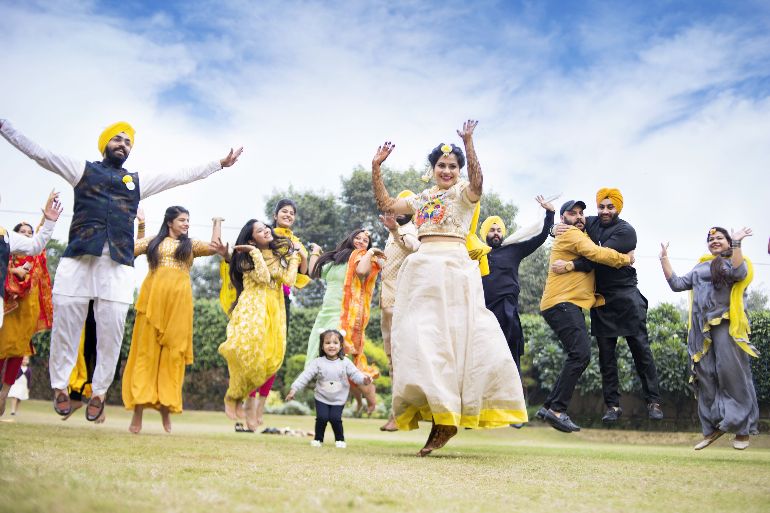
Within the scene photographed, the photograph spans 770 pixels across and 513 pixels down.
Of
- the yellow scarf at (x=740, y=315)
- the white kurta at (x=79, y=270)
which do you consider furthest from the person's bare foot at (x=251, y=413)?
the yellow scarf at (x=740, y=315)

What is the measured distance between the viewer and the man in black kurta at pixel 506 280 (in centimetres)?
816

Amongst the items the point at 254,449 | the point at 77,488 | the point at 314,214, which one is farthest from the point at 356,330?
the point at 314,214

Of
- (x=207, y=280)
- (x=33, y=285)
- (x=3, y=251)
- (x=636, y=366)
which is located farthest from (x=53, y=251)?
(x=636, y=366)

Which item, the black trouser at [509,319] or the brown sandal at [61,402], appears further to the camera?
the black trouser at [509,319]

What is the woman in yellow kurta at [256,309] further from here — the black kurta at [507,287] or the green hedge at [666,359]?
the green hedge at [666,359]

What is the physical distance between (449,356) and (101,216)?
3.18 meters

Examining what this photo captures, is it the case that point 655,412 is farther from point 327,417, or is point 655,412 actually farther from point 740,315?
point 327,417

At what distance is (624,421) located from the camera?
14.5 metres

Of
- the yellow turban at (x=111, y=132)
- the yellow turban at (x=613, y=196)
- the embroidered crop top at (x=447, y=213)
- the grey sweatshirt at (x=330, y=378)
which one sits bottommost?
the grey sweatshirt at (x=330, y=378)

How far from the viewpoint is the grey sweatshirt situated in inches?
271

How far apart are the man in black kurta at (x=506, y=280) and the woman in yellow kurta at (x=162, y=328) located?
3031mm

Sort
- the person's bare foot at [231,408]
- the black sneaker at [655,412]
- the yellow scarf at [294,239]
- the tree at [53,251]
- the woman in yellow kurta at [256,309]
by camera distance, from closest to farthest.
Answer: the black sneaker at [655,412], the woman in yellow kurta at [256,309], the person's bare foot at [231,408], the yellow scarf at [294,239], the tree at [53,251]

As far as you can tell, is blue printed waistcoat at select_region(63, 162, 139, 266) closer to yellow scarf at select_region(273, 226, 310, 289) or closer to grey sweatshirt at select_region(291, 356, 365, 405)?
grey sweatshirt at select_region(291, 356, 365, 405)

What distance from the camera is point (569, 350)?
7.11 meters
